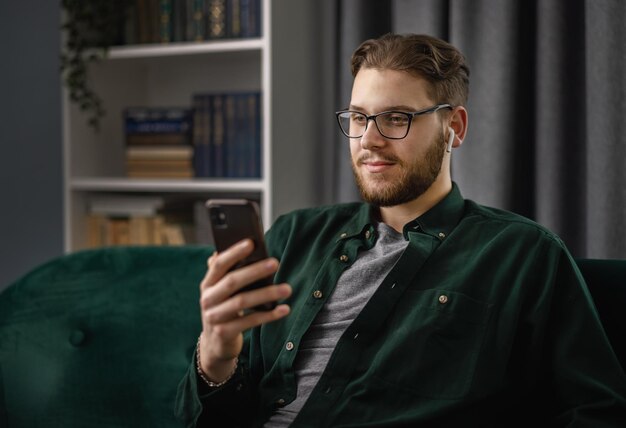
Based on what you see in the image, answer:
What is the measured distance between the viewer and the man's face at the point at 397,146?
1319 mm

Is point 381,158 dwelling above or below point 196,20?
below

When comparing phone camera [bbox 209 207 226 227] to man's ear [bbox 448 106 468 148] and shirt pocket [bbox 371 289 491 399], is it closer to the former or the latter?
shirt pocket [bbox 371 289 491 399]

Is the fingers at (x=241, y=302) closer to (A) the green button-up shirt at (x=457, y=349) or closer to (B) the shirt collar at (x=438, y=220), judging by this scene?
(A) the green button-up shirt at (x=457, y=349)

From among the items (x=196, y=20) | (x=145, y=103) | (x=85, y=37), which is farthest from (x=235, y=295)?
(x=145, y=103)

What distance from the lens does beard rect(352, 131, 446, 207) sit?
52.2 inches

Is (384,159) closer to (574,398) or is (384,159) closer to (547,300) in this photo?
(547,300)

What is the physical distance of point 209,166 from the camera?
2291 millimetres

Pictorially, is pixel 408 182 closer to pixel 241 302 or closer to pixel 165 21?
pixel 241 302

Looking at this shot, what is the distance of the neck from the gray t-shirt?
47 mm

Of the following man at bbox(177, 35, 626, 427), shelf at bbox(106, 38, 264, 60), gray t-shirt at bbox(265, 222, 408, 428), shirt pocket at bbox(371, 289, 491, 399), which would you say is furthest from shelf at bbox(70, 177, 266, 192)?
shirt pocket at bbox(371, 289, 491, 399)

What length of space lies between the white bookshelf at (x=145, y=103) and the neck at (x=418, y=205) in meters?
0.77

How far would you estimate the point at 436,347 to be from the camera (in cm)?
120

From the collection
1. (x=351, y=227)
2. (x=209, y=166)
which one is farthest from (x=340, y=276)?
(x=209, y=166)

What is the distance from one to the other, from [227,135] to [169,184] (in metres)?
0.23
